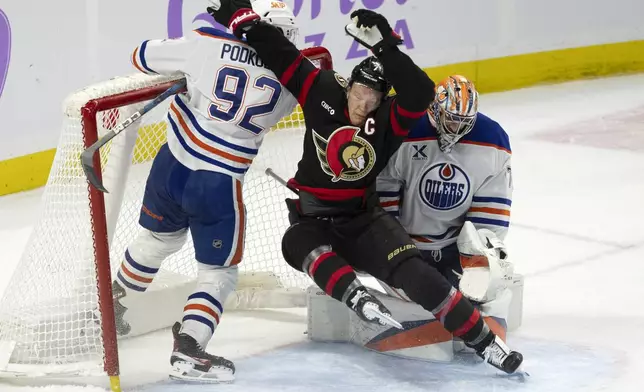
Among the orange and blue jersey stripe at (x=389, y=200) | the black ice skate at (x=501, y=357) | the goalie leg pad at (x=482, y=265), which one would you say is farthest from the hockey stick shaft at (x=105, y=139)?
the black ice skate at (x=501, y=357)

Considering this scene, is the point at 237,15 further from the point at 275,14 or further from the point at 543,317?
the point at 543,317

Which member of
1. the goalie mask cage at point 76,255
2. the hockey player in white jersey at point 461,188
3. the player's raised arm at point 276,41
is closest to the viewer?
the goalie mask cage at point 76,255

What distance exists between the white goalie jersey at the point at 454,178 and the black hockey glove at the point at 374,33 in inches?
14.0

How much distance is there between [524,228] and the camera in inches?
174

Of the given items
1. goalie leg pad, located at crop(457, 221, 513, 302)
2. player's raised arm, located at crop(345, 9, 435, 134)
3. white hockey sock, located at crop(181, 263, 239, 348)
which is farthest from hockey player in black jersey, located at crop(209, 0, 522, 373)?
white hockey sock, located at crop(181, 263, 239, 348)

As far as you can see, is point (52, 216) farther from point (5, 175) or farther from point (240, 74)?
point (5, 175)

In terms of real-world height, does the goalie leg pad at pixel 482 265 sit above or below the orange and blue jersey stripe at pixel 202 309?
above

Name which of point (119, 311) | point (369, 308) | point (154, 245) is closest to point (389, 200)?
point (369, 308)

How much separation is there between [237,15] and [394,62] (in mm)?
438

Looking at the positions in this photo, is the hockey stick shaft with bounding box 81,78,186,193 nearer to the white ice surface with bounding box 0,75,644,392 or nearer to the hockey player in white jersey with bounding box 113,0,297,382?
the hockey player in white jersey with bounding box 113,0,297,382

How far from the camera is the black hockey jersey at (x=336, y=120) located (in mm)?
2908

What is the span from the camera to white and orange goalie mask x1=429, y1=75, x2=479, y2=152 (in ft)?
9.87

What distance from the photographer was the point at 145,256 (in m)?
3.15

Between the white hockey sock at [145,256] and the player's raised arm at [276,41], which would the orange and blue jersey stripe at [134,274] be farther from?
the player's raised arm at [276,41]
